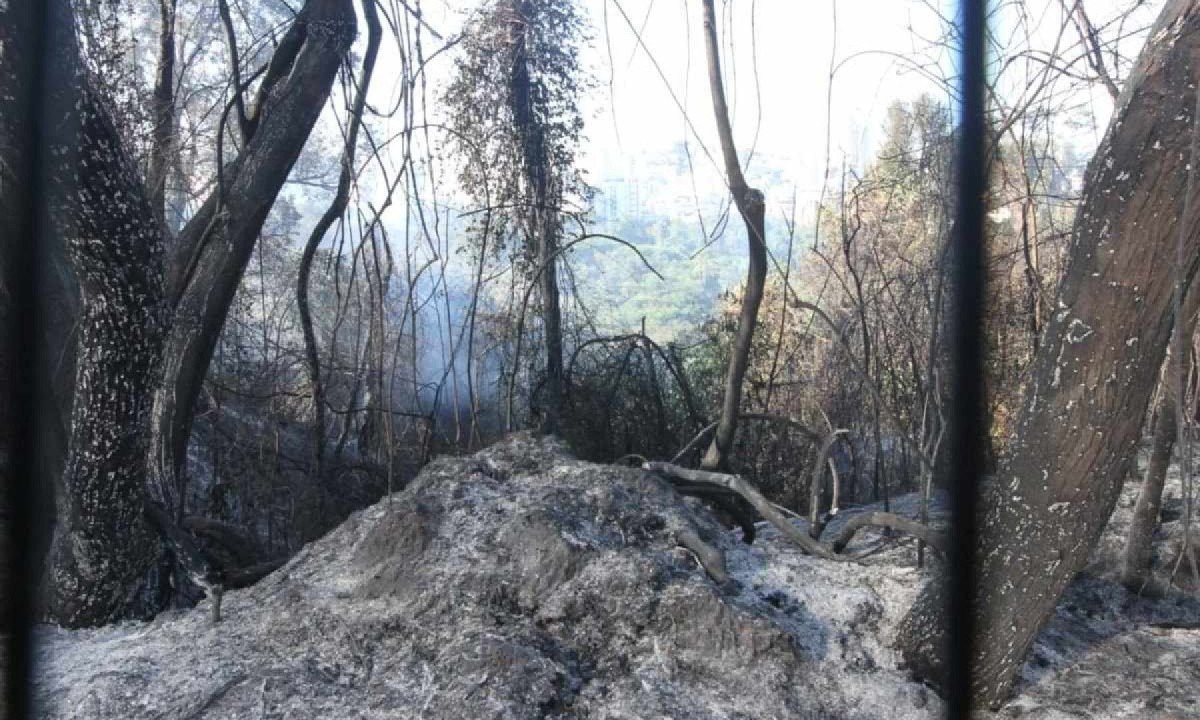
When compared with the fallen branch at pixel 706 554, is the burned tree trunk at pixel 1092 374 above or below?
above

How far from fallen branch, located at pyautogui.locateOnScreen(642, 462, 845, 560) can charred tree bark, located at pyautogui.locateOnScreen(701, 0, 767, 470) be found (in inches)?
9.0

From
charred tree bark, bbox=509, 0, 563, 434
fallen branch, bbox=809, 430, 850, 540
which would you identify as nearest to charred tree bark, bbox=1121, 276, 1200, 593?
fallen branch, bbox=809, 430, 850, 540

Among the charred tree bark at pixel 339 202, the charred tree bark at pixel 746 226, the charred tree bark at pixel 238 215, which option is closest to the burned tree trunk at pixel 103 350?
the charred tree bark at pixel 238 215

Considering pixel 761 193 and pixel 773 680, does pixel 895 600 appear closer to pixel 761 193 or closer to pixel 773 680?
pixel 773 680

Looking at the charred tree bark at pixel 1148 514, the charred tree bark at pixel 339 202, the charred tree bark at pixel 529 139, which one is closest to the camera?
the charred tree bark at pixel 1148 514

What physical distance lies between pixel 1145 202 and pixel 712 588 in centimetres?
116

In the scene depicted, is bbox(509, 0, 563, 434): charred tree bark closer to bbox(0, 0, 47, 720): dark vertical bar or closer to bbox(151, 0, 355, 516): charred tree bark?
bbox(151, 0, 355, 516): charred tree bark

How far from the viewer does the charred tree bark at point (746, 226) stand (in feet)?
7.45

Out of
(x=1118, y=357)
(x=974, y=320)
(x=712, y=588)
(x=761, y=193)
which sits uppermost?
(x=761, y=193)

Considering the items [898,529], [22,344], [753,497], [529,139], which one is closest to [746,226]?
[753,497]

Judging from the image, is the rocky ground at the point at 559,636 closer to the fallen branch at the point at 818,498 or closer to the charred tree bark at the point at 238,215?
the fallen branch at the point at 818,498

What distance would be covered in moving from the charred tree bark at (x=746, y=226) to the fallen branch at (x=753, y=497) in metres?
0.23

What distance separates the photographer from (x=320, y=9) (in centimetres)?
304

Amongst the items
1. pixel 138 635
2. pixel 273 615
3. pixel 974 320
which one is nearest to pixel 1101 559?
pixel 974 320
